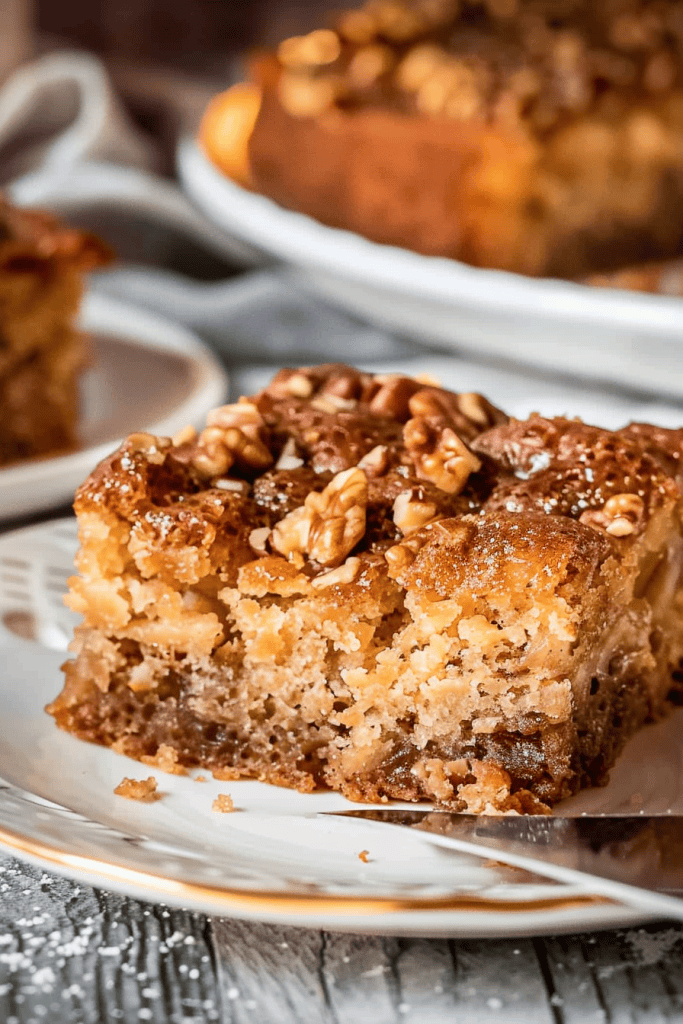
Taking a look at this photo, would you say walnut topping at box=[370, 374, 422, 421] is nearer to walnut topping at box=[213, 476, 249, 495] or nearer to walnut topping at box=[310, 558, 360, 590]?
walnut topping at box=[213, 476, 249, 495]

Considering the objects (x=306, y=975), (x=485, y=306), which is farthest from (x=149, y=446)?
(x=485, y=306)

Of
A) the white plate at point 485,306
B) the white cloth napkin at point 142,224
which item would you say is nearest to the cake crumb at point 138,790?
the white plate at point 485,306

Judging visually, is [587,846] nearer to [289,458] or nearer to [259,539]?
[259,539]

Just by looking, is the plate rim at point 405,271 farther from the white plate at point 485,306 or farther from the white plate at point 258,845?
the white plate at point 258,845

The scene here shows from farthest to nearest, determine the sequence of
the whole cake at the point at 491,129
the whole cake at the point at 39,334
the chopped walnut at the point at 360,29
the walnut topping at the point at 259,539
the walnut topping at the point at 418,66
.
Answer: the chopped walnut at the point at 360,29 → the walnut topping at the point at 418,66 → the whole cake at the point at 491,129 → the whole cake at the point at 39,334 → the walnut topping at the point at 259,539

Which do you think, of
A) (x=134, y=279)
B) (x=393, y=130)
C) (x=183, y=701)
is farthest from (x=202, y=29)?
(x=183, y=701)

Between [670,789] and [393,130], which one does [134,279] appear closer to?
[393,130]

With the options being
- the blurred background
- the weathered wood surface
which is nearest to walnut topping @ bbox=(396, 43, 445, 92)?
the blurred background
